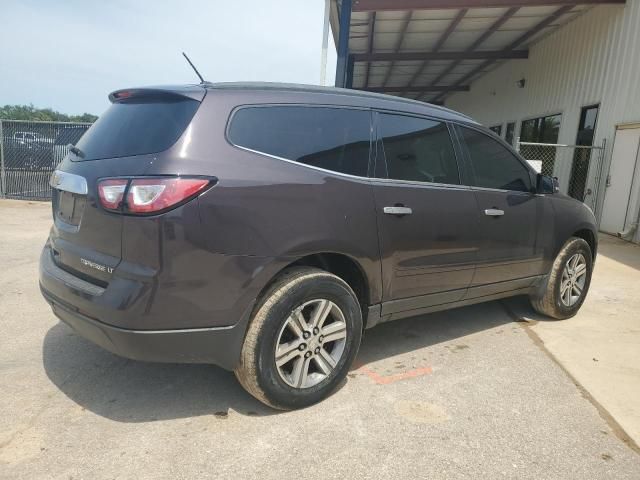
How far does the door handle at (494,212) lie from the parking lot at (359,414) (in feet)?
3.53

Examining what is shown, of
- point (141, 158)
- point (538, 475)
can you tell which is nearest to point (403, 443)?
point (538, 475)

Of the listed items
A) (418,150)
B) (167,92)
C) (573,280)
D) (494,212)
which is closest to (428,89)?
(573,280)

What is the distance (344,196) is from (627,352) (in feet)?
9.41

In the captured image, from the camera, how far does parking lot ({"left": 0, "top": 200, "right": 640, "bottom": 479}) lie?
90.0 inches

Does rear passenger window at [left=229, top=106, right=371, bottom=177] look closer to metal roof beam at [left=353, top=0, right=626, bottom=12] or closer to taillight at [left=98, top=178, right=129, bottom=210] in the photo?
taillight at [left=98, top=178, right=129, bottom=210]

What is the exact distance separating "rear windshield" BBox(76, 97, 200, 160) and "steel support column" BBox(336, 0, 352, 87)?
27.4 feet

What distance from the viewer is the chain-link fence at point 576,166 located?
10.7 metres

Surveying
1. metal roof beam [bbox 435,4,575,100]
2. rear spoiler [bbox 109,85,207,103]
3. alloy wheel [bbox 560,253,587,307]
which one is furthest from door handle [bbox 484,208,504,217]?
metal roof beam [bbox 435,4,575,100]

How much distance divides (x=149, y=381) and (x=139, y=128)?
5.19 feet

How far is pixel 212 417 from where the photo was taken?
2652 mm

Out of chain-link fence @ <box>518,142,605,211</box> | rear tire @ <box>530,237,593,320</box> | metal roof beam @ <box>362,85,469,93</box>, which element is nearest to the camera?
rear tire @ <box>530,237,593,320</box>

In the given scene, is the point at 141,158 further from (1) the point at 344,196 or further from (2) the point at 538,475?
(2) the point at 538,475

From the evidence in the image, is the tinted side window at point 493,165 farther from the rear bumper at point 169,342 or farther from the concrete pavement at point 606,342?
the rear bumper at point 169,342

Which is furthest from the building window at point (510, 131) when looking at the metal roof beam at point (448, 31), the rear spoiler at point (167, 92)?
the rear spoiler at point (167, 92)
